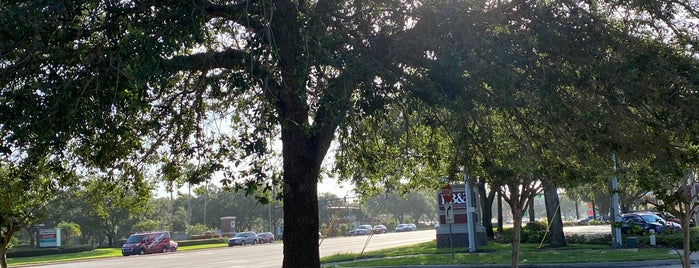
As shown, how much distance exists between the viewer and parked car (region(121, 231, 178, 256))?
46688 millimetres

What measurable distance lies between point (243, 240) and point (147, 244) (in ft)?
39.0

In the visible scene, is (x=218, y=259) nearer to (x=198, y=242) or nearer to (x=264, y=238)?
(x=198, y=242)

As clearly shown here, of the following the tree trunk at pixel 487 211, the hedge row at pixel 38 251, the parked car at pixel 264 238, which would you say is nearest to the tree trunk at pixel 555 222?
the tree trunk at pixel 487 211

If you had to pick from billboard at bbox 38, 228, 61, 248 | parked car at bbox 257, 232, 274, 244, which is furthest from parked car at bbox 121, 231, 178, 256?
parked car at bbox 257, 232, 274, 244

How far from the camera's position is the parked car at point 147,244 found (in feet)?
153

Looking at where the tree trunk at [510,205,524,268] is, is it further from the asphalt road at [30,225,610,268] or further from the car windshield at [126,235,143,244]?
the car windshield at [126,235,143,244]

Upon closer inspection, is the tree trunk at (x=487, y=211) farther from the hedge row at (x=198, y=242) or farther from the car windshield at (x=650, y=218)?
the hedge row at (x=198, y=242)

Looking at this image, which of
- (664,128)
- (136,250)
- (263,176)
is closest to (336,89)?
(263,176)

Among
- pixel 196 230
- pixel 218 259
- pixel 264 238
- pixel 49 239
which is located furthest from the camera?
pixel 196 230

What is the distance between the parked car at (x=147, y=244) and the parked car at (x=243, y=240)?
6.83 meters

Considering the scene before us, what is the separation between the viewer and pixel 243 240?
58.2m

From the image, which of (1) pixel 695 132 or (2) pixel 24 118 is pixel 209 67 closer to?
(2) pixel 24 118

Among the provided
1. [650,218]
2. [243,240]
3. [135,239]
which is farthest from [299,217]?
[243,240]

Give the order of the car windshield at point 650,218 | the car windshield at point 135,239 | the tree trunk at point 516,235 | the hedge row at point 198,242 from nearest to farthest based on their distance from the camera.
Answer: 1. the tree trunk at point 516,235
2. the car windshield at point 650,218
3. the car windshield at point 135,239
4. the hedge row at point 198,242
